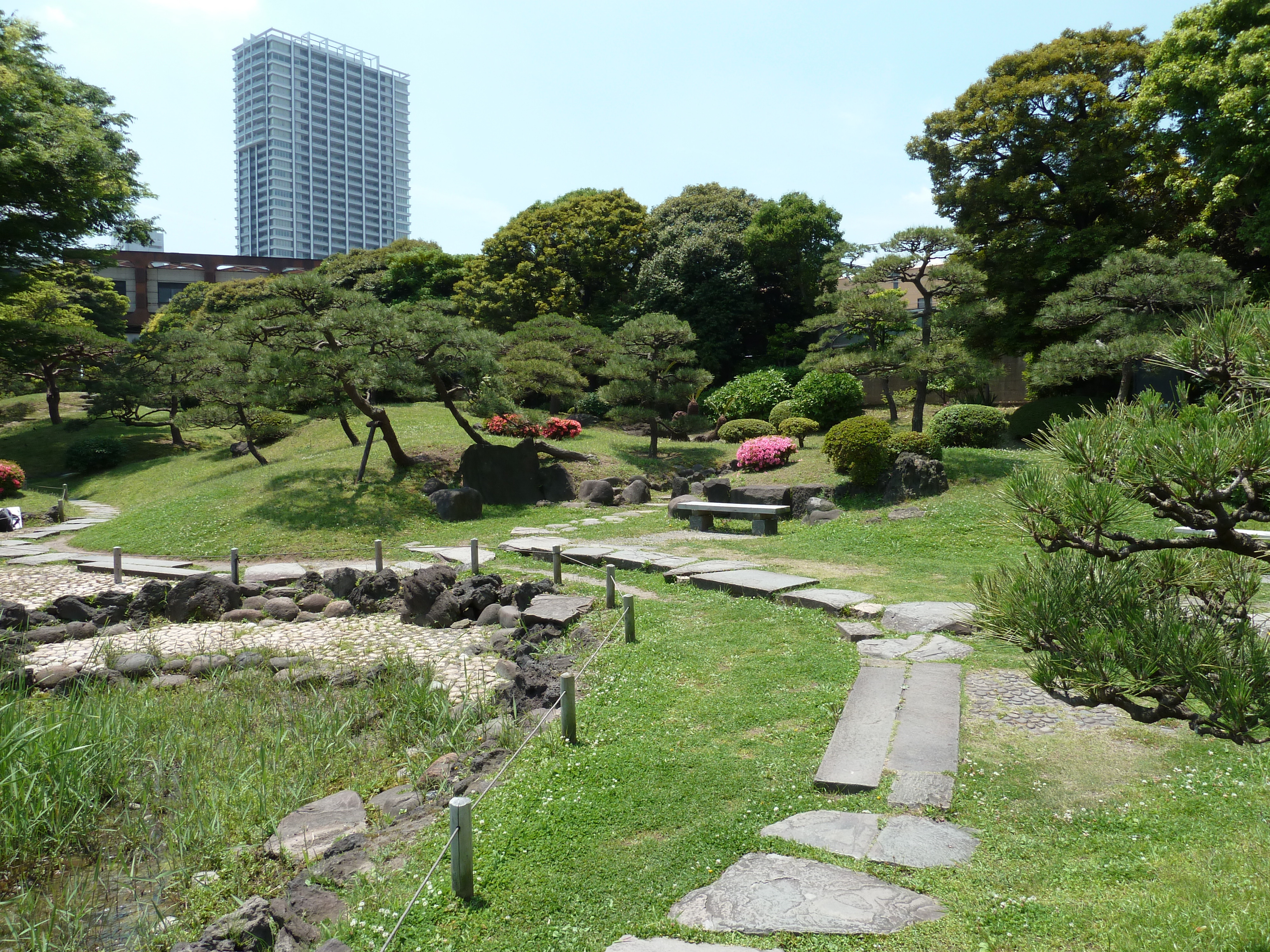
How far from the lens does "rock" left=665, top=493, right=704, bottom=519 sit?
14.8 metres

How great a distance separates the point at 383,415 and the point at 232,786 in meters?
12.6

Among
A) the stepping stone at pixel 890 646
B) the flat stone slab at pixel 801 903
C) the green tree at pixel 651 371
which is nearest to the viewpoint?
the flat stone slab at pixel 801 903

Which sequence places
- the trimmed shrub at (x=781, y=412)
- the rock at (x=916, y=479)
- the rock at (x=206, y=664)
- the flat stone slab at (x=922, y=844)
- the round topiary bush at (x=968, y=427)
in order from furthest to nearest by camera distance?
the trimmed shrub at (x=781, y=412)
the round topiary bush at (x=968, y=427)
the rock at (x=916, y=479)
the rock at (x=206, y=664)
the flat stone slab at (x=922, y=844)

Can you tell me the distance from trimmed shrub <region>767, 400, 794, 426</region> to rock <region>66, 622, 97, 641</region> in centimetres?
1638

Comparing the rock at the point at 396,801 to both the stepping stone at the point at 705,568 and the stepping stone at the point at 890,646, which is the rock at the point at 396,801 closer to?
the stepping stone at the point at 890,646

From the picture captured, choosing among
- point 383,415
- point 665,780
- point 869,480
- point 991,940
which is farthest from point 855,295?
point 991,940

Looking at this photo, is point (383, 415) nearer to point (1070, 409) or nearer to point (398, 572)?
point (398, 572)

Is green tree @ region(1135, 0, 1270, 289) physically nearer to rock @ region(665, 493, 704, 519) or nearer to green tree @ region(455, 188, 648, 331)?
rock @ region(665, 493, 704, 519)

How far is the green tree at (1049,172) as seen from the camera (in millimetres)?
19031

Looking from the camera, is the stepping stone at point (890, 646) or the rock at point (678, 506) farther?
the rock at point (678, 506)

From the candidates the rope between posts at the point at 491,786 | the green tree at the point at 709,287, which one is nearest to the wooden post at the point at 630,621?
the rope between posts at the point at 491,786

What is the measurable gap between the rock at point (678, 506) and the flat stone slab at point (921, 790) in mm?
10035

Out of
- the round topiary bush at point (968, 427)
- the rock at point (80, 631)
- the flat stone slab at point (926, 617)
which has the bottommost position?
the rock at point (80, 631)

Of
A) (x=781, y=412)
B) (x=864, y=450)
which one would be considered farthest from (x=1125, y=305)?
(x=781, y=412)
